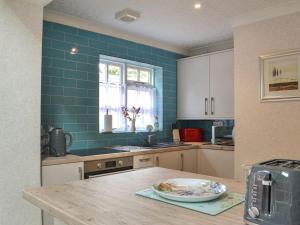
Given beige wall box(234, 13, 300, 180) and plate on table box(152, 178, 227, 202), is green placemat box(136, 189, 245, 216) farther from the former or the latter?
beige wall box(234, 13, 300, 180)

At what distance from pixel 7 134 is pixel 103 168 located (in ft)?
3.11

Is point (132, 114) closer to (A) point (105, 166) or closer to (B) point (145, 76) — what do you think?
(B) point (145, 76)

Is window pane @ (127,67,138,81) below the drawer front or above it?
above

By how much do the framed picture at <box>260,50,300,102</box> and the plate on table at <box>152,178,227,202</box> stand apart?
5.90 feet

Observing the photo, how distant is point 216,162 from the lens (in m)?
3.45

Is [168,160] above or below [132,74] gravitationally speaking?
below

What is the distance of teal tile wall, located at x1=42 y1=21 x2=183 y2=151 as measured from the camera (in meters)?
2.85

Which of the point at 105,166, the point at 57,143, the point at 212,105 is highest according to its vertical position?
the point at 212,105

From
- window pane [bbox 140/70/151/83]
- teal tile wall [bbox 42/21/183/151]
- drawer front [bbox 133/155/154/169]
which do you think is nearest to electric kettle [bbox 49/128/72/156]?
teal tile wall [bbox 42/21/183/151]

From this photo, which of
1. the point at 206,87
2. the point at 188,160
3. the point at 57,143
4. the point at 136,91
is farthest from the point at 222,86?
the point at 57,143

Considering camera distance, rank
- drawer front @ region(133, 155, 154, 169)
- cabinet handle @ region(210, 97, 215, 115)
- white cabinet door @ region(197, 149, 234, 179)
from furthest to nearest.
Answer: cabinet handle @ region(210, 97, 215, 115), white cabinet door @ region(197, 149, 234, 179), drawer front @ region(133, 155, 154, 169)

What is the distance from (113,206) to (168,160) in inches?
87.5

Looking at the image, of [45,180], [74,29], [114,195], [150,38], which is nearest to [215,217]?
[114,195]

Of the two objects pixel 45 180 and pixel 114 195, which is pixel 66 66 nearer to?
pixel 45 180
